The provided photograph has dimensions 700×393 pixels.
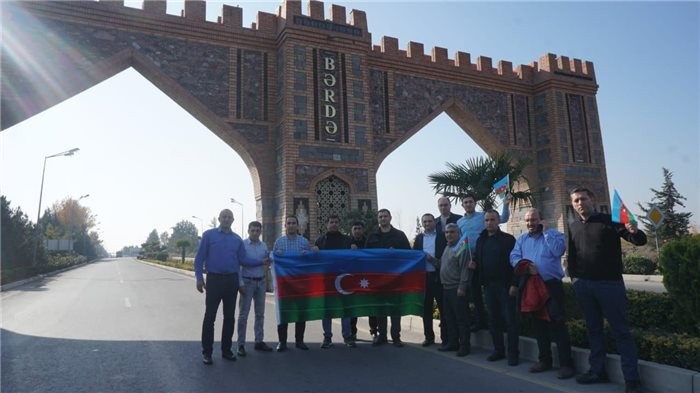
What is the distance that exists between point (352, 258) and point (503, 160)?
8575 millimetres

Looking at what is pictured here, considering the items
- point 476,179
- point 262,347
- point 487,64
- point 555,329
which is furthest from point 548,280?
point 487,64

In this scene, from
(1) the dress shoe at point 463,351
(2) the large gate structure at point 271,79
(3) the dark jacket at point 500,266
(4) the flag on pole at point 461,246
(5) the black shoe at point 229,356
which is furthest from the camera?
(2) the large gate structure at point 271,79

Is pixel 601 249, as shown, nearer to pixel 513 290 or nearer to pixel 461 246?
pixel 513 290

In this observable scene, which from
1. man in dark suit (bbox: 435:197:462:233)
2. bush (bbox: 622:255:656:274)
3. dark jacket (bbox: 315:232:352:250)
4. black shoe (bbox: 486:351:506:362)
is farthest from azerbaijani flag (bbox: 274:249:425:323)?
bush (bbox: 622:255:656:274)

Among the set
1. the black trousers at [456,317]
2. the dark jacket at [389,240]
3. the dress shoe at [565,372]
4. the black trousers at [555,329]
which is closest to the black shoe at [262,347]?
the dark jacket at [389,240]

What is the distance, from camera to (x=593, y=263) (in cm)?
460

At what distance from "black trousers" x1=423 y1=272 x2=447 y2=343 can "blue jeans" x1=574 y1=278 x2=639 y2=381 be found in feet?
7.35

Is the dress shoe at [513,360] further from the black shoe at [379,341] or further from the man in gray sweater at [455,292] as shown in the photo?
the black shoe at [379,341]

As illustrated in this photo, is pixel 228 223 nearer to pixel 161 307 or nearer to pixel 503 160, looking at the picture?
pixel 161 307

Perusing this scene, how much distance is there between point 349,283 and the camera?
22.3 feet

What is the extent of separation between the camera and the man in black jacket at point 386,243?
680cm

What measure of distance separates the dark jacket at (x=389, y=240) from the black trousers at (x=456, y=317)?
1021 millimetres

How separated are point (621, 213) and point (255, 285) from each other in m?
4.61

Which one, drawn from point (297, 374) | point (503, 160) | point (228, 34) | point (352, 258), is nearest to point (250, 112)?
point (228, 34)
